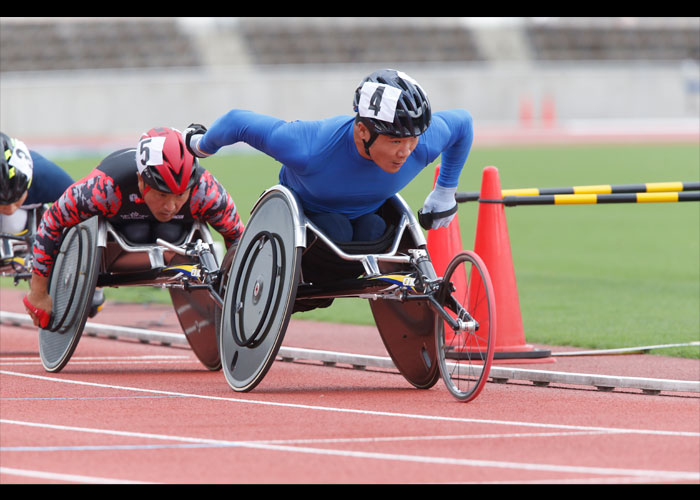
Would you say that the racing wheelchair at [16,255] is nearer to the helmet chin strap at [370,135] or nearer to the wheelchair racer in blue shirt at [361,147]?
the wheelchair racer in blue shirt at [361,147]

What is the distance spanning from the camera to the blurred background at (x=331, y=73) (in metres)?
46.6

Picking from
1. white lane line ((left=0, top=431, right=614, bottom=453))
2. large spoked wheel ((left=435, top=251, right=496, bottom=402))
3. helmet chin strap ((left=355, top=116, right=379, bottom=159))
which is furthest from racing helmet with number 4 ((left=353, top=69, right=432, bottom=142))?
white lane line ((left=0, top=431, right=614, bottom=453))

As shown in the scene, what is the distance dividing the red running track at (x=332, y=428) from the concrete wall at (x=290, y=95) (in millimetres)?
34990

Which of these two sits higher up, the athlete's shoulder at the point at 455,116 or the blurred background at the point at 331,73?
the blurred background at the point at 331,73

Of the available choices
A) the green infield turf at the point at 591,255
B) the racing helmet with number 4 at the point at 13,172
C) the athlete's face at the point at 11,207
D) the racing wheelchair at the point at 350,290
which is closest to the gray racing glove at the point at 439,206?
the racing wheelchair at the point at 350,290

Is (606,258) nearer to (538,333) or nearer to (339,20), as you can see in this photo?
(538,333)

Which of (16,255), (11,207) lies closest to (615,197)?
(11,207)

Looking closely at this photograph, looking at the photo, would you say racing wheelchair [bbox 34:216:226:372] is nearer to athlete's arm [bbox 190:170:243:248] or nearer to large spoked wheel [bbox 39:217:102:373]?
large spoked wheel [bbox 39:217:102:373]

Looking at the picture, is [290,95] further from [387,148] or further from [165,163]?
[387,148]

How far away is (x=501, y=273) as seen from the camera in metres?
8.70

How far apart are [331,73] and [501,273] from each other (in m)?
42.9

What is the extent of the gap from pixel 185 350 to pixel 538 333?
2.84 meters

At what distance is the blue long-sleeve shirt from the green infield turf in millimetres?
2980

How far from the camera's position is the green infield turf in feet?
36.0
